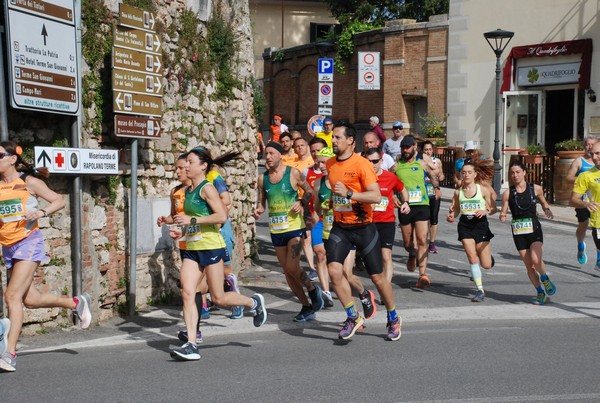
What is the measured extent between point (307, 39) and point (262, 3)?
3.26 meters

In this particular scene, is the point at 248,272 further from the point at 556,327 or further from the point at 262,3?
the point at 262,3

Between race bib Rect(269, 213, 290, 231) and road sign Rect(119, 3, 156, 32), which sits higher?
road sign Rect(119, 3, 156, 32)

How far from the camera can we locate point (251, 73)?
15062 mm

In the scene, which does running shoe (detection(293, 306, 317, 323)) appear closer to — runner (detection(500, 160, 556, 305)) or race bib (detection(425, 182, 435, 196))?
runner (detection(500, 160, 556, 305))

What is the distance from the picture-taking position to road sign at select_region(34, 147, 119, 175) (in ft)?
30.2

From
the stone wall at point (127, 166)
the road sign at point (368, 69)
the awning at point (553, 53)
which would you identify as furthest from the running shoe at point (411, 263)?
the awning at point (553, 53)

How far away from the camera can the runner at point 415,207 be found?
499 inches

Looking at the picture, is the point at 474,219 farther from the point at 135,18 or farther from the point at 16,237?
the point at 16,237

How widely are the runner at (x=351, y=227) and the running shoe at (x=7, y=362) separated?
2.99 m

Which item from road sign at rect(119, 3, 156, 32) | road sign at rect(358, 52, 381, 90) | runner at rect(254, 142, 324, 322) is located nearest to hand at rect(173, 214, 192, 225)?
runner at rect(254, 142, 324, 322)

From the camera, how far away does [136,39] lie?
10562mm

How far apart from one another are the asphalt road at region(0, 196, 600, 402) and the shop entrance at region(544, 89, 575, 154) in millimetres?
16776

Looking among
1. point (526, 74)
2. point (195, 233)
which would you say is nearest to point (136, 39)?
point (195, 233)

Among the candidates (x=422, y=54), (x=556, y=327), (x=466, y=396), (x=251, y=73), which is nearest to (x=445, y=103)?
(x=422, y=54)
